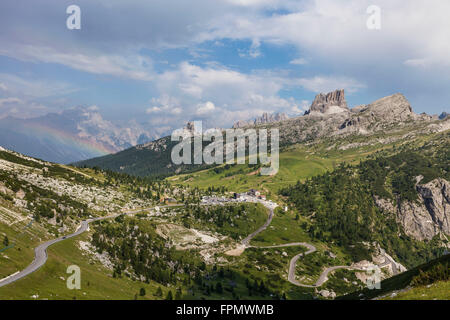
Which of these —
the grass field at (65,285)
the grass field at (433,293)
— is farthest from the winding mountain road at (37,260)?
the grass field at (433,293)

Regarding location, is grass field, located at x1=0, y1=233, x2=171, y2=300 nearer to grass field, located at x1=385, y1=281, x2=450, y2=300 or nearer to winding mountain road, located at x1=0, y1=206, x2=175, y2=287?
winding mountain road, located at x1=0, y1=206, x2=175, y2=287

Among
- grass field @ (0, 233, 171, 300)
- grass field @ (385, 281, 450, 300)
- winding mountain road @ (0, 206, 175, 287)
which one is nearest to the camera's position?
grass field @ (385, 281, 450, 300)

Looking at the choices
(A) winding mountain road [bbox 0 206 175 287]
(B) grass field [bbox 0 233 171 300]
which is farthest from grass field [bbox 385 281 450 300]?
(A) winding mountain road [bbox 0 206 175 287]

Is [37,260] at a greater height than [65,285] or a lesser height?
greater

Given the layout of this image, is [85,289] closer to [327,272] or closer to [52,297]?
[52,297]

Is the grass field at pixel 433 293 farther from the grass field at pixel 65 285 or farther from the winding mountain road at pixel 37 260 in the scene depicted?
the winding mountain road at pixel 37 260

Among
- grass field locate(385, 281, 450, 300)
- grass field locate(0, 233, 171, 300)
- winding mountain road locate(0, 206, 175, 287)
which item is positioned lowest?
grass field locate(0, 233, 171, 300)

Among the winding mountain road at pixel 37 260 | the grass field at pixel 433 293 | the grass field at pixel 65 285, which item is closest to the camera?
the grass field at pixel 433 293

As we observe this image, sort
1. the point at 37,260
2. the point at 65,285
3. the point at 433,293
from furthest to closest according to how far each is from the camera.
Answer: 1. the point at 37,260
2. the point at 65,285
3. the point at 433,293

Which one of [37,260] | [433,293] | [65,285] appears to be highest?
[433,293]

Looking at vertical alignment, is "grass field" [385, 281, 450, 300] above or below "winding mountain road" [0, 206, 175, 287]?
above

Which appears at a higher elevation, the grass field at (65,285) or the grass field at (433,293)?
the grass field at (433,293)

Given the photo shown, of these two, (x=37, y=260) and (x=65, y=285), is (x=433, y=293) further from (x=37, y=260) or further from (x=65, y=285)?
(x=37, y=260)

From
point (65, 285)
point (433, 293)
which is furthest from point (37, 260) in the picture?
point (433, 293)
